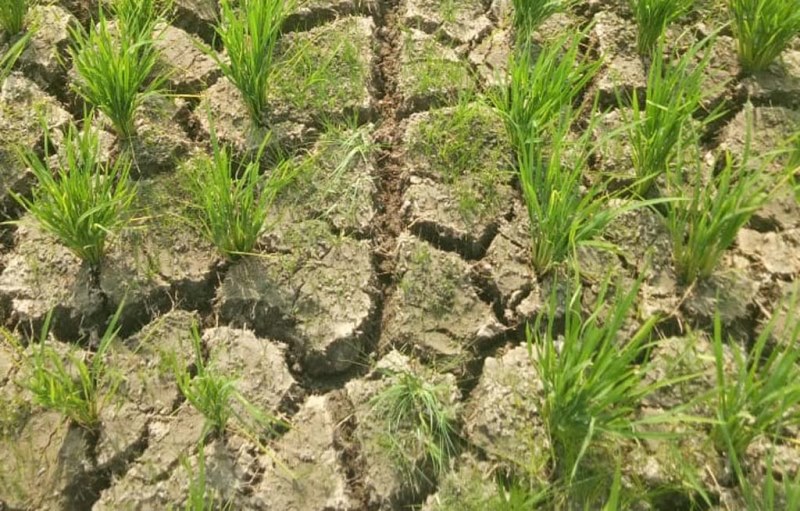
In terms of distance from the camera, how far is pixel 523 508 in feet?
4.63

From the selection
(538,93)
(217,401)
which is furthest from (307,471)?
(538,93)

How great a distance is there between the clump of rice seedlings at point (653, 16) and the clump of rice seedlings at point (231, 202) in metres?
0.97

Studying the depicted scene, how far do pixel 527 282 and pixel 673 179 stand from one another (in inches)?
16.5

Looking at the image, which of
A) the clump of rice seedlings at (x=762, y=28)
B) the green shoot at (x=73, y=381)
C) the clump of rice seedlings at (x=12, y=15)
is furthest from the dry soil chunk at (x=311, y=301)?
the clump of rice seedlings at (x=762, y=28)

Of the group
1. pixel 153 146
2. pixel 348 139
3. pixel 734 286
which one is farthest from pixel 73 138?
pixel 734 286

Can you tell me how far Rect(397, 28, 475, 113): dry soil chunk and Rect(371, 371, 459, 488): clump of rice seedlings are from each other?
0.75m

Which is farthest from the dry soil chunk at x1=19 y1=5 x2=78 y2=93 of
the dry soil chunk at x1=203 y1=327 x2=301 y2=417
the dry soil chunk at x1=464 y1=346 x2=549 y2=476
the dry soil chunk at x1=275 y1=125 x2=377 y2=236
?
the dry soil chunk at x1=464 y1=346 x2=549 y2=476

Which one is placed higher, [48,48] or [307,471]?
[48,48]

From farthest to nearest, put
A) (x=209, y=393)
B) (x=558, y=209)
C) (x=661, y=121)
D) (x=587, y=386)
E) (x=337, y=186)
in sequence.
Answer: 1. (x=337, y=186)
2. (x=661, y=121)
3. (x=558, y=209)
4. (x=209, y=393)
5. (x=587, y=386)

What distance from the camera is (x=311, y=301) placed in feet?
5.63

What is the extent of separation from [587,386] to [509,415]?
22 cm

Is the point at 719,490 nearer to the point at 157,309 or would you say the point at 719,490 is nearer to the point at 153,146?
the point at 157,309

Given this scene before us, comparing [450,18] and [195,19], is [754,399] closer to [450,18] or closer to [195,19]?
[450,18]

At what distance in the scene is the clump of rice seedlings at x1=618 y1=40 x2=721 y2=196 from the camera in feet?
5.57
